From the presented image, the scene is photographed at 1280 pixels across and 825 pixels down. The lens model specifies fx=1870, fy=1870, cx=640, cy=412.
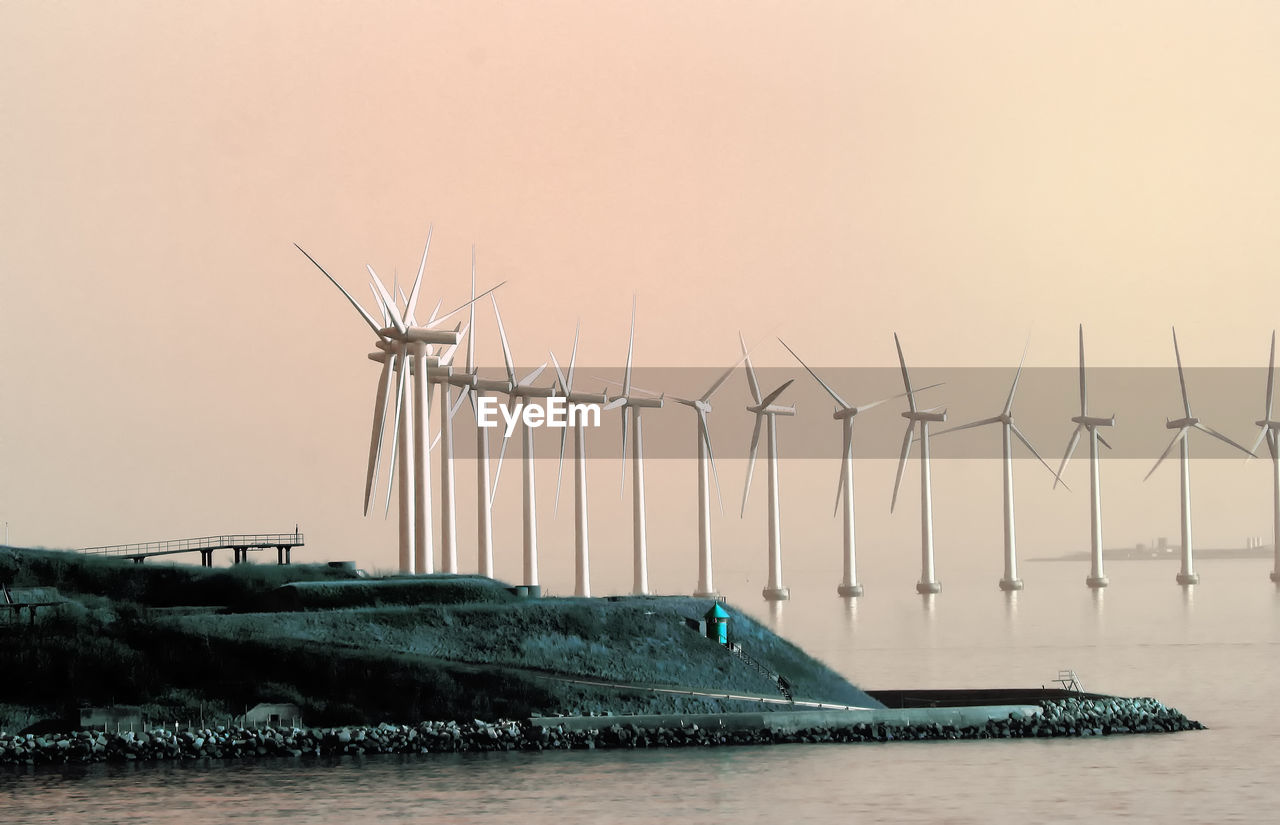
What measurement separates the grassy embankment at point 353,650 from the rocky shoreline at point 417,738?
1.96 m

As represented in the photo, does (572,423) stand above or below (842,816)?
above

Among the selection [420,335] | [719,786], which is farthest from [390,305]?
[719,786]

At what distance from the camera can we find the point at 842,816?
8038 centimetres

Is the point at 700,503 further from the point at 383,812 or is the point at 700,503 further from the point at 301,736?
the point at 383,812

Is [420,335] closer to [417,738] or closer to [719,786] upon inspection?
[417,738]

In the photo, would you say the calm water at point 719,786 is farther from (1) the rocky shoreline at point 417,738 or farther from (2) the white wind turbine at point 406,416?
(2) the white wind turbine at point 406,416

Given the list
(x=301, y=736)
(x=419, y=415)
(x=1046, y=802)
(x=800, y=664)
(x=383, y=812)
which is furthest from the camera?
(x=419, y=415)

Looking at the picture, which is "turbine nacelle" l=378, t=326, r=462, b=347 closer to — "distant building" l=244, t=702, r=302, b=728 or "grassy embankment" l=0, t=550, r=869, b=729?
"grassy embankment" l=0, t=550, r=869, b=729

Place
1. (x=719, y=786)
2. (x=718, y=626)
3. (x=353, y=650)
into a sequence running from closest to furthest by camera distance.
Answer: (x=719, y=786) → (x=353, y=650) → (x=718, y=626)

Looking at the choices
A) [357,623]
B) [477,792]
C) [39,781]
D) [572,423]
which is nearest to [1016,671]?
[572,423]

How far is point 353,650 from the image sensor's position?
98875mm

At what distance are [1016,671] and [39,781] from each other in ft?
294

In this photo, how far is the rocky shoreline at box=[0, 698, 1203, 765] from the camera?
92.4 m

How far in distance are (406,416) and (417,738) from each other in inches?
1228
